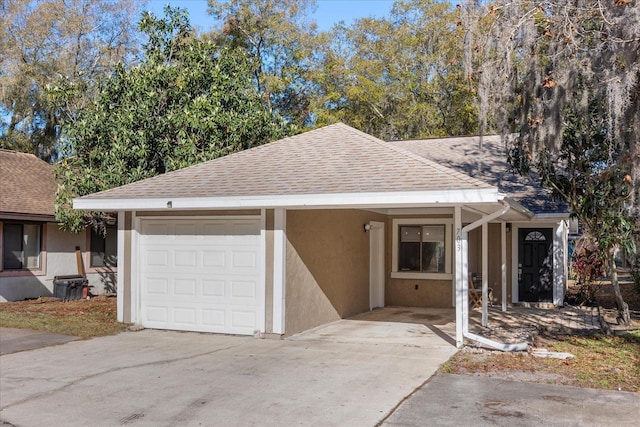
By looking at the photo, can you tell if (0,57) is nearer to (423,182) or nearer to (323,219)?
(323,219)

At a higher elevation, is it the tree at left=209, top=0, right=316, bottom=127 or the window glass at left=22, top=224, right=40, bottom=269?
the tree at left=209, top=0, right=316, bottom=127

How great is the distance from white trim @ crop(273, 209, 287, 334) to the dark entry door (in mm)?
7303

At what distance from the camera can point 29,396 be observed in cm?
703

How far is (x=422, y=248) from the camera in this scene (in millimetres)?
15461

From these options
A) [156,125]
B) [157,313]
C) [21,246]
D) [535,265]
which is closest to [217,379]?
[157,313]

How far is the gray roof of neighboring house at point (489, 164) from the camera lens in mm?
14531

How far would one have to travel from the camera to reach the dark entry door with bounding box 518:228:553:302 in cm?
1529

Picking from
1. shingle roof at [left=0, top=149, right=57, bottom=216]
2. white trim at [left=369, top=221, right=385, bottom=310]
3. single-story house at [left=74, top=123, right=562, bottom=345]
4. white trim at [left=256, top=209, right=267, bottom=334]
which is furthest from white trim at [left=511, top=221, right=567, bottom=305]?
shingle roof at [left=0, top=149, right=57, bottom=216]

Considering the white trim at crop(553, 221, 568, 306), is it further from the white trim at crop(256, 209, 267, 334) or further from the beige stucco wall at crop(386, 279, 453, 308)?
the white trim at crop(256, 209, 267, 334)

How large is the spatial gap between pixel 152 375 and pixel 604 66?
7341 millimetres

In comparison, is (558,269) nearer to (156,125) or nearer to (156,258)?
(156,258)

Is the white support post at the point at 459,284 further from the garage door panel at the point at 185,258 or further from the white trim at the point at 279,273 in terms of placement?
the garage door panel at the point at 185,258

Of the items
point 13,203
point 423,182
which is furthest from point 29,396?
point 13,203

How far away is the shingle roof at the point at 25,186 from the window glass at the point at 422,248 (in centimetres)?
941
